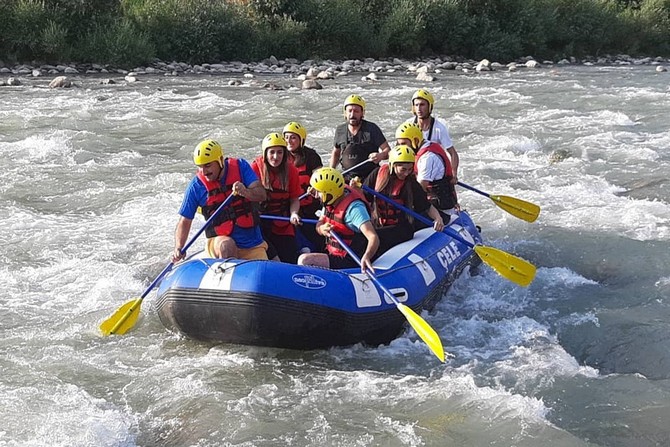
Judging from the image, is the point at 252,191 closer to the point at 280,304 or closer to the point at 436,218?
the point at 280,304

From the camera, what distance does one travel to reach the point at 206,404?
477 cm

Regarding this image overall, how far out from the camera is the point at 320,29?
Result: 22594 millimetres

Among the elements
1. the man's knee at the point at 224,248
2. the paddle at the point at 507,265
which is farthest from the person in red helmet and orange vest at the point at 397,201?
the man's knee at the point at 224,248

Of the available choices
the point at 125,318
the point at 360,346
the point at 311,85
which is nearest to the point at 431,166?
the point at 360,346

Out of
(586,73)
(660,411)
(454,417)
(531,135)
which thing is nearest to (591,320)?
(660,411)

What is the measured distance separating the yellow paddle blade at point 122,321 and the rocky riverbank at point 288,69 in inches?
468

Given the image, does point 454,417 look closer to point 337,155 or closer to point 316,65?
point 337,155

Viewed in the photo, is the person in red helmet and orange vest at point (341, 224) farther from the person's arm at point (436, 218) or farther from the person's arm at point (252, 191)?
the person's arm at point (436, 218)

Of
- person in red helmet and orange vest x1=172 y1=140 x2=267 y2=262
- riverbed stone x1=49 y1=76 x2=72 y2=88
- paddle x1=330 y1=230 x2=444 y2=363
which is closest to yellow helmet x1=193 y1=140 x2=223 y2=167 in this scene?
person in red helmet and orange vest x1=172 y1=140 x2=267 y2=262

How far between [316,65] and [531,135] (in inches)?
384

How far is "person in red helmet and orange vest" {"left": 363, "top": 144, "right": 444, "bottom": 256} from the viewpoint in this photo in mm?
5953

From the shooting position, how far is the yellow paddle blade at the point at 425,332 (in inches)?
192

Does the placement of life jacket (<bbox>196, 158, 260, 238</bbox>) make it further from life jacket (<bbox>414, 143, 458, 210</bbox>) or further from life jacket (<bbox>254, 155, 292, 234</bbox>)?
life jacket (<bbox>414, 143, 458, 210</bbox>)

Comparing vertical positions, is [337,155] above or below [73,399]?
above
